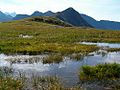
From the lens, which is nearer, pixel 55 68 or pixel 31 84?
pixel 31 84

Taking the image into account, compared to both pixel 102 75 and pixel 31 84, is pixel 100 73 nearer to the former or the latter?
pixel 102 75

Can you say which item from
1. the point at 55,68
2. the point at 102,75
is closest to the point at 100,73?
the point at 102,75

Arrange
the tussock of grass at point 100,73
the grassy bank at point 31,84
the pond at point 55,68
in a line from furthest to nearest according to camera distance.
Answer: the pond at point 55,68
the tussock of grass at point 100,73
the grassy bank at point 31,84

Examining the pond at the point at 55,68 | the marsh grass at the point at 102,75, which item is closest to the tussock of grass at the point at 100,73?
the marsh grass at the point at 102,75

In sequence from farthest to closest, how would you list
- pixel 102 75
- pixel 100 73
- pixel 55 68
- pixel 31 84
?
pixel 55 68, pixel 100 73, pixel 102 75, pixel 31 84

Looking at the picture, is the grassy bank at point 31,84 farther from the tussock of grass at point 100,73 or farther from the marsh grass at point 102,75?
the tussock of grass at point 100,73

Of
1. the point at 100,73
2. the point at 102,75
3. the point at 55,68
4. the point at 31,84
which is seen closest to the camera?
the point at 31,84

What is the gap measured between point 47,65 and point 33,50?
42.6 ft

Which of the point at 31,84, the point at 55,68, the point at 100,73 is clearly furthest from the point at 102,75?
the point at 31,84

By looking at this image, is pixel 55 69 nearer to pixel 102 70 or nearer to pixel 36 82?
pixel 102 70

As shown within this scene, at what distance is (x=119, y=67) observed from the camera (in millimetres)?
27109

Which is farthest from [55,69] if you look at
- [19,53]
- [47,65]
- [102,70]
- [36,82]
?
[19,53]

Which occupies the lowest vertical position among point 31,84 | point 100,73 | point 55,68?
point 55,68

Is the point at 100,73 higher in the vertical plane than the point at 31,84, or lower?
higher
